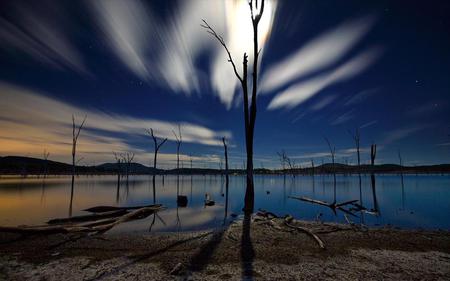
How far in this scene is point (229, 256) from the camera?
22.2 ft

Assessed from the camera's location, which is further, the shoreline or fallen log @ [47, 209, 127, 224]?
fallen log @ [47, 209, 127, 224]

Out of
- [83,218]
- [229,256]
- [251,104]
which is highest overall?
[251,104]

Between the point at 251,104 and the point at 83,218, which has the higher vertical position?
the point at 251,104

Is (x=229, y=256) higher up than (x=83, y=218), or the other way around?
(x=229, y=256)

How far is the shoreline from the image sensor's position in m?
5.47

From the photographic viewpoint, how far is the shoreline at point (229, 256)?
5469 millimetres

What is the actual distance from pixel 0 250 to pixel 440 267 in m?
12.5

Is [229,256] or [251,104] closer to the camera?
[229,256]

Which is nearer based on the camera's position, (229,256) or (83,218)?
(229,256)

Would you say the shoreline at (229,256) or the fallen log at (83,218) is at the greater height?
the shoreline at (229,256)

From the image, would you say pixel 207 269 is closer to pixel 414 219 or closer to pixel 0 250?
pixel 0 250

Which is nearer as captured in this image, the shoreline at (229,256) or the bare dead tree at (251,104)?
the shoreline at (229,256)

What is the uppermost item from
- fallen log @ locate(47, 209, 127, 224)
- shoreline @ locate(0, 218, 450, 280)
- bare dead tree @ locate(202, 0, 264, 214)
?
bare dead tree @ locate(202, 0, 264, 214)

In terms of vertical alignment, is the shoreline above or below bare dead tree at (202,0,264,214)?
below
